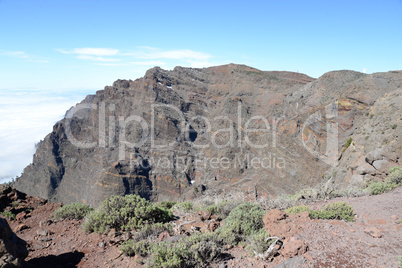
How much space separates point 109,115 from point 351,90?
4529cm

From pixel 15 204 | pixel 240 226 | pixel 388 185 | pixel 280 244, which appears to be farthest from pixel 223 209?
pixel 15 204

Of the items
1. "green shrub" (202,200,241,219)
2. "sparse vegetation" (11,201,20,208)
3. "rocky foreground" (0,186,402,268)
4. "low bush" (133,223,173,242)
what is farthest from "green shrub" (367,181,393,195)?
"sparse vegetation" (11,201,20,208)

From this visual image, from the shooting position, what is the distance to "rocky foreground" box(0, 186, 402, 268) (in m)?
3.54

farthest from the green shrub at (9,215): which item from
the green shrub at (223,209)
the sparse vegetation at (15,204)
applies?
the green shrub at (223,209)

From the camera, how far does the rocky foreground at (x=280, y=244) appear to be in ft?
11.6

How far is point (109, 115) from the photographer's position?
54.2 metres

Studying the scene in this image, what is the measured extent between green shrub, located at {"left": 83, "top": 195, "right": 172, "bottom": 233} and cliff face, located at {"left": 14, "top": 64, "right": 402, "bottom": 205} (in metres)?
12.4

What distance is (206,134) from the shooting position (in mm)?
51469

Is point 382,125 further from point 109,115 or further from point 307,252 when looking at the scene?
point 109,115

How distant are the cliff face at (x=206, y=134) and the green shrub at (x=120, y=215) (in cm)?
1243

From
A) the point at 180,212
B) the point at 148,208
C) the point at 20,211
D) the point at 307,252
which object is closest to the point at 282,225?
the point at 307,252

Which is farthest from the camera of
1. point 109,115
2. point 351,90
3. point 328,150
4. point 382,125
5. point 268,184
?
point 109,115

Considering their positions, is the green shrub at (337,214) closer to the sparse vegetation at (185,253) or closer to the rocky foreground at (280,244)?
the rocky foreground at (280,244)

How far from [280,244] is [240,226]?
3.26 ft
